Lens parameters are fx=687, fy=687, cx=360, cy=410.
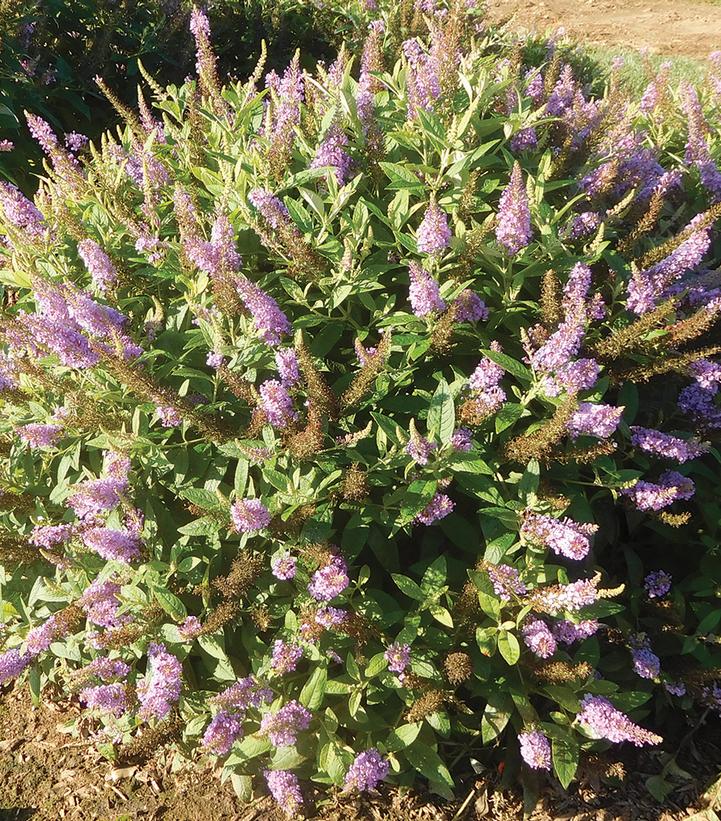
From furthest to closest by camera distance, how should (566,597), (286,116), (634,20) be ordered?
(634,20) → (286,116) → (566,597)

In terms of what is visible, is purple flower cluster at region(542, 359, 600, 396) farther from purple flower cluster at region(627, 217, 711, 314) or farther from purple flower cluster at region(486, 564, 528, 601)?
purple flower cluster at region(486, 564, 528, 601)

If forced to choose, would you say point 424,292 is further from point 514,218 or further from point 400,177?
point 400,177

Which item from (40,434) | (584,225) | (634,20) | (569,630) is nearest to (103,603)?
(40,434)

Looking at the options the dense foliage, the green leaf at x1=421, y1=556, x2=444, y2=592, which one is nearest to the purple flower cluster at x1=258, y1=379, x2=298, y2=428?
the green leaf at x1=421, y1=556, x2=444, y2=592

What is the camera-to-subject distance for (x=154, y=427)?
2.68m

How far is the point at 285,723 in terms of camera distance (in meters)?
2.31

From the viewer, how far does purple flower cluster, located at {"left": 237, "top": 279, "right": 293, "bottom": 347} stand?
2.30m

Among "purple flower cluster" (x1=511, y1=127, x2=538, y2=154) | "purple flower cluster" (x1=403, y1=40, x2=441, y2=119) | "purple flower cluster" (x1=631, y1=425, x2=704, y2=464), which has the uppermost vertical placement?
"purple flower cluster" (x1=403, y1=40, x2=441, y2=119)

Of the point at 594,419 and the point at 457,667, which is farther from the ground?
the point at 594,419

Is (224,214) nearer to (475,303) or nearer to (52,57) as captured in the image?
(475,303)

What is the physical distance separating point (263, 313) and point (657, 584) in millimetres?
2058

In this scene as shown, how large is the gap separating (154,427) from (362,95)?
1.64 meters

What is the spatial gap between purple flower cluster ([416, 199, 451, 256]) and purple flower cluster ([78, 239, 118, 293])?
115cm

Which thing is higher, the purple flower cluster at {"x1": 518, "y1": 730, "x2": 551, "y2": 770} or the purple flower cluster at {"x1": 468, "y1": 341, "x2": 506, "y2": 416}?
the purple flower cluster at {"x1": 468, "y1": 341, "x2": 506, "y2": 416}
